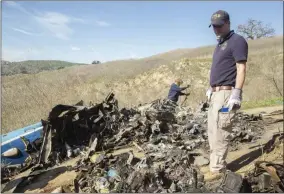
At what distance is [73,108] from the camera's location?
695 centimetres

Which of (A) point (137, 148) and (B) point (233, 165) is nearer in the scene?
(B) point (233, 165)

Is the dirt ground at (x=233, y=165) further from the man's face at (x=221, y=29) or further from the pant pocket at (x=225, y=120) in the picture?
the man's face at (x=221, y=29)

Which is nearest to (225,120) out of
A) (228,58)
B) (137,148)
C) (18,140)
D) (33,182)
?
(228,58)

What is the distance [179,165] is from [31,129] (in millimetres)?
3280

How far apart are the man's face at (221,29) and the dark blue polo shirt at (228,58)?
77 mm

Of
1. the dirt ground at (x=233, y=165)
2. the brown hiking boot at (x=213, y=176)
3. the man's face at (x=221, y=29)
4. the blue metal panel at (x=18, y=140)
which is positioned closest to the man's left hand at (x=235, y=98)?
the man's face at (x=221, y=29)

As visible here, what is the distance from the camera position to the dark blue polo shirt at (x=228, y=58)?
Result: 13.5 feet

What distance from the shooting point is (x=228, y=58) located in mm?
4273

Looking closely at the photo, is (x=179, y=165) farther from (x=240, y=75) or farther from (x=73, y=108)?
(x=73, y=108)

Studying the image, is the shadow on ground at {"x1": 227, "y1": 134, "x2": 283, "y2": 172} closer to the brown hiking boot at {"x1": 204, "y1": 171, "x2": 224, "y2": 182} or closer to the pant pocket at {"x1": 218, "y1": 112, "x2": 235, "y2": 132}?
the brown hiking boot at {"x1": 204, "y1": 171, "x2": 224, "y2": 182}

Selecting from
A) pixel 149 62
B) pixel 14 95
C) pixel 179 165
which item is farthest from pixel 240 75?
pixel 149 62

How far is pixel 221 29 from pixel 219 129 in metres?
1.26

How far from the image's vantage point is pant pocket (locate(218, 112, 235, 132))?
4.30 meters

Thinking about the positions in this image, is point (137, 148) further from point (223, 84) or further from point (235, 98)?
point (235, 98)
